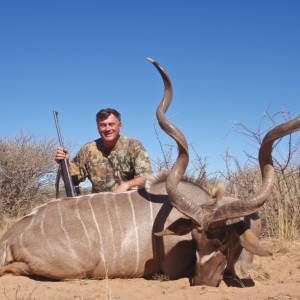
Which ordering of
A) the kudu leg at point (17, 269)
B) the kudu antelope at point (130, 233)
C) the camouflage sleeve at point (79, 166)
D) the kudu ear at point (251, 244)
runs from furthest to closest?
1. the camouflage sleeve at point (79, 166)
2. the kudu leg at point (17, 269)
3. the kudu antelope at point (130, 233)
4. the kudu ear at point (251, 244)

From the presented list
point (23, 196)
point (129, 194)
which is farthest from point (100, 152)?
point (23, 196)

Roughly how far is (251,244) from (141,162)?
201cm

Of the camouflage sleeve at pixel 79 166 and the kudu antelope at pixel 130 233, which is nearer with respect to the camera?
the kudu antelope at pixel 130 233

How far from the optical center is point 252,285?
3.24 m

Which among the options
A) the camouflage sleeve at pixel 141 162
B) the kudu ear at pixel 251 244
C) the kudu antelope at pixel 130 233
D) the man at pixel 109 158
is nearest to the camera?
the kudu ear at pixel 251 244

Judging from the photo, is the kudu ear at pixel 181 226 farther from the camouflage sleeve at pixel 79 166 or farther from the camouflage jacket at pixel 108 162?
the camouflage sleeve at pixel 79 166

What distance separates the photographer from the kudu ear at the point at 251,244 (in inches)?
122

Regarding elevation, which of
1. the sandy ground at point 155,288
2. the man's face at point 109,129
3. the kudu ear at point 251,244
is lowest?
the sandy ground at point 155,288

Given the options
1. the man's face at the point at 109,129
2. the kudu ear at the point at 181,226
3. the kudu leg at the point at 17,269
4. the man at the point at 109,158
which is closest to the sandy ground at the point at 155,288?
the kudu leg at the point at 17,269

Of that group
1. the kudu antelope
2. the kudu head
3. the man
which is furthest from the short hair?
the kudu head

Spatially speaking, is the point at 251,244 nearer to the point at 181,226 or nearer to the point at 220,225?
the point at 220,225

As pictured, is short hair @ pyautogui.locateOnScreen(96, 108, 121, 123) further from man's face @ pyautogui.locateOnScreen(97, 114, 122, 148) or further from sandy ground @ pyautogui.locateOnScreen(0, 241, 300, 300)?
sandy ground @ pyautogui.locateOnScreen(0, 241, 300, 300)

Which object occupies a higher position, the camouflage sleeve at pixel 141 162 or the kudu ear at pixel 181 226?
the camouflage sleeve at pixel 141 162

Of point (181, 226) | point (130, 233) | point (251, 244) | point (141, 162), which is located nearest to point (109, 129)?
point (141, 162)
